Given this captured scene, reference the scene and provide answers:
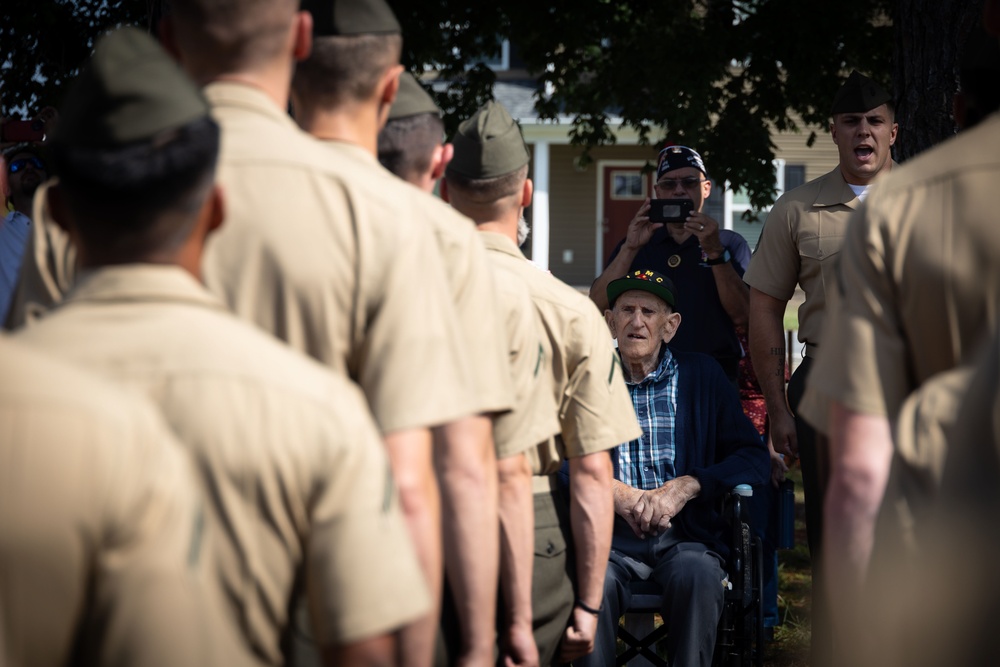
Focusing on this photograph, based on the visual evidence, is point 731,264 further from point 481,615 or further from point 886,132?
point 481,615

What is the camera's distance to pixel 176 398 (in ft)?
4.76

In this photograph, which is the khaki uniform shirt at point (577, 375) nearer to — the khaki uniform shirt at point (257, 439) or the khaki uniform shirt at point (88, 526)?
the khaki uniform shirt at point (257, 439)

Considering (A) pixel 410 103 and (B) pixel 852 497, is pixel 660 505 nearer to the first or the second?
(A) pixel 410 103

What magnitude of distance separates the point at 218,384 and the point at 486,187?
5.93ft

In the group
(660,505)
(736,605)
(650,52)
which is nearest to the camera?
(736,605)

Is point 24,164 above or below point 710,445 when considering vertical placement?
above

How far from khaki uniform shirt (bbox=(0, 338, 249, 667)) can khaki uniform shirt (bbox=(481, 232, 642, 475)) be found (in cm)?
196

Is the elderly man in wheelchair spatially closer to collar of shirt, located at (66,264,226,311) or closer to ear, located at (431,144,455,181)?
ear, located at (431,144,455,181)

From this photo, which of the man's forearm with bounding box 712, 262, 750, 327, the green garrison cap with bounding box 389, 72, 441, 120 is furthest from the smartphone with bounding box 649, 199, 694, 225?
the green garrison cap with bounding box 389, 72, 441, 120

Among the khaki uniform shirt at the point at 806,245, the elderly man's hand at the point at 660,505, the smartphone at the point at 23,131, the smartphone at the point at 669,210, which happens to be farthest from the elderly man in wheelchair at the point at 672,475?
the smartphone at the point at 23,131

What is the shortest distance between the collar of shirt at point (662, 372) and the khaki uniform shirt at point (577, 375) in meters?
1.77

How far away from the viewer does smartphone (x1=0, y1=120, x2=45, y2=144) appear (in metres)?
6.84

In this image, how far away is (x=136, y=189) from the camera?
152cm

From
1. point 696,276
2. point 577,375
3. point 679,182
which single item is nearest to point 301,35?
point 577,375
